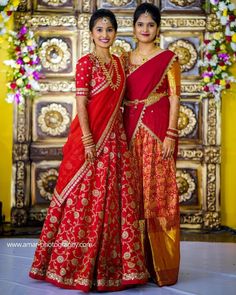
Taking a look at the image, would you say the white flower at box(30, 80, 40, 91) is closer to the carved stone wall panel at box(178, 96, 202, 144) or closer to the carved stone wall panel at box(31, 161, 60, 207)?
the carved stone wall panel at box(31, 161, 60, 207)

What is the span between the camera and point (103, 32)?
292cm

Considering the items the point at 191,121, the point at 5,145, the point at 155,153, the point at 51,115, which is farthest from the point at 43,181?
the point at 155,153

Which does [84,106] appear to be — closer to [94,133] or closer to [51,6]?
[94,133]

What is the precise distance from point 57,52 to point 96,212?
2529mm

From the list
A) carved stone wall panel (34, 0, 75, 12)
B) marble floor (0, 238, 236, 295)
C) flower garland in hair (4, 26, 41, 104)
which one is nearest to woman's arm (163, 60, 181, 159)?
marble floor (0, 238, 236, 295)

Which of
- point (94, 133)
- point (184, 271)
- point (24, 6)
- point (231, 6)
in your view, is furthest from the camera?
point (24, 6)

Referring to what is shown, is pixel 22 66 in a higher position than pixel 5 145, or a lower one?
higher

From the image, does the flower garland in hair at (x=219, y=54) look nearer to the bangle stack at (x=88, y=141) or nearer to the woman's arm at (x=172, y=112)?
the woman's arm at (x=172, y=112)

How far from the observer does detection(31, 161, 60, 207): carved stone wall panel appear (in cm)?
495

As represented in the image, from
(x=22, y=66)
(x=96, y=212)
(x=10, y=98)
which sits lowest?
(x=96, y=212)

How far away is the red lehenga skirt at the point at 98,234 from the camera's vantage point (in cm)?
278

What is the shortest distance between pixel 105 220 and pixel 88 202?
135 mm

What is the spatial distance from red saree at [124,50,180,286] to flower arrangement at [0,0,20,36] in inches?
74.9

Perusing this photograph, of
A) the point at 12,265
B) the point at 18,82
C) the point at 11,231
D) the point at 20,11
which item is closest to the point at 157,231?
the point at 12,265
